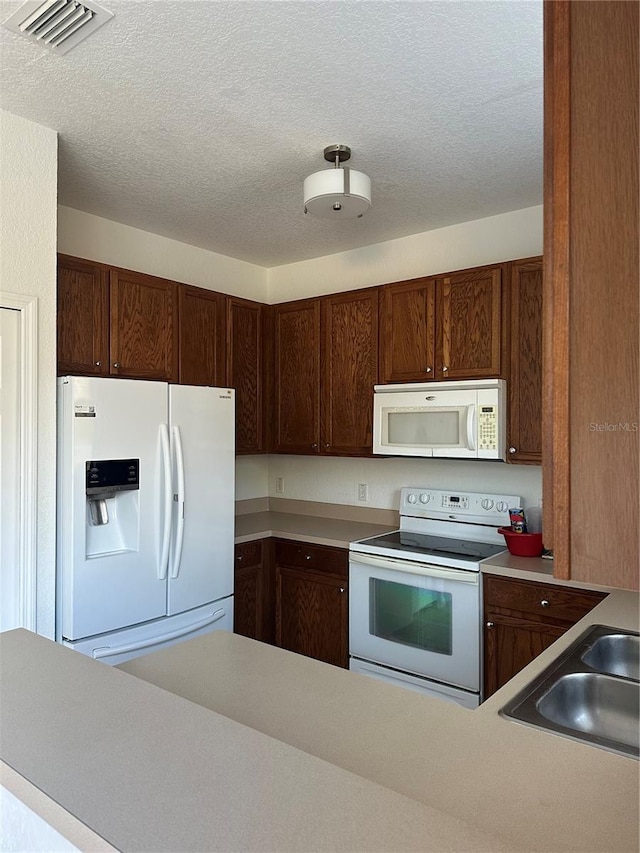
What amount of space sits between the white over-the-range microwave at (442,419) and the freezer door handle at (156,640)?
1.20m

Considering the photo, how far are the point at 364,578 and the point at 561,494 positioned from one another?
263 centimetres

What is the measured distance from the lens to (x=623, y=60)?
0.51 m

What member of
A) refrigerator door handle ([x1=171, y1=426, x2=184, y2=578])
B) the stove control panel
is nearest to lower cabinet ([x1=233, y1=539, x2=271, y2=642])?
refrigerator door handle ([x1=171, y1=426, x2=184, y2=578])

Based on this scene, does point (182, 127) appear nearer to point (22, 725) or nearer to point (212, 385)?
point (212, 385)

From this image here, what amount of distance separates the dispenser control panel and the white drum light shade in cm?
134

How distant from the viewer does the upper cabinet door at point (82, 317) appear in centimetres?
268

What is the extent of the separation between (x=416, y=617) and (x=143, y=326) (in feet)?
6.42

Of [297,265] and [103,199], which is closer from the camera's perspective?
[103,199]

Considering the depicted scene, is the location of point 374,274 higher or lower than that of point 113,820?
higher

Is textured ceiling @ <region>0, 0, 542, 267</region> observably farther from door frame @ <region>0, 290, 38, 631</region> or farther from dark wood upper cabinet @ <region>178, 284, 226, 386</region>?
door frame @ <region>0, 290, 38, 631</region>

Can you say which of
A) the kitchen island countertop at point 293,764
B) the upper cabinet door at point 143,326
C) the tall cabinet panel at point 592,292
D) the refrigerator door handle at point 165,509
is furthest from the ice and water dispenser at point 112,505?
the tall cabinet panel at point 592,292

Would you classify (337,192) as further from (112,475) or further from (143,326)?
(112,475)

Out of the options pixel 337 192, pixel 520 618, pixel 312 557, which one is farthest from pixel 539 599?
pixel 337 192

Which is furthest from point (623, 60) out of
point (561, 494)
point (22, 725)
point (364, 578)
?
point (364, 578)
